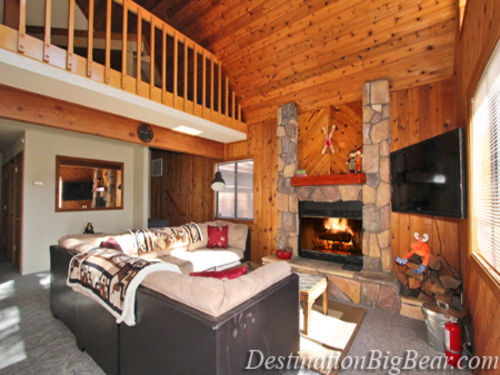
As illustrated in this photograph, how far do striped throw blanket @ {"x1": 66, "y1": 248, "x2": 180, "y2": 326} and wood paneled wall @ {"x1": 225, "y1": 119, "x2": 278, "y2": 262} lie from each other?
10.1 ft

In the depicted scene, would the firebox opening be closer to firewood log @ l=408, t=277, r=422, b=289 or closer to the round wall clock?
firewood log @ l=408, t=277, r=422, b=289

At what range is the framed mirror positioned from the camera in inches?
186

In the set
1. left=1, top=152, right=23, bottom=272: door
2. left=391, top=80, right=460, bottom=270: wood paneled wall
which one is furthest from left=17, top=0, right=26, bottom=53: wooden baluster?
left=391, top=80, right=460, bottom=270: wood paneled wall

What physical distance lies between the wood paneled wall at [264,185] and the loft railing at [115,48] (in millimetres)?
448

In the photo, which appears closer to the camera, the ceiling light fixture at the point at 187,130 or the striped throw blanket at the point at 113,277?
the striped throw blanket at the point at 113,277

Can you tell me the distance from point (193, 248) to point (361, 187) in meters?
2.87

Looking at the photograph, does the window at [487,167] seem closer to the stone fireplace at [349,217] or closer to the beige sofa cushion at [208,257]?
the stone fireplace at [349,217]

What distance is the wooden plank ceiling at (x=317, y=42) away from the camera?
2.79 meters

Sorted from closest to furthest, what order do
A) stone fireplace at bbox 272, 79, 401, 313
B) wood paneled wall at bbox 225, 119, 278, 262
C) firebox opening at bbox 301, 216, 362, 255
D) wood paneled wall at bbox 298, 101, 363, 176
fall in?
stone fireplace at bbox 272, 79, 401, 313
firebox opening at bbox 301, 216, 362, 255
wood paneled wall at bbox 298, 101, 363, 176
wood paneled wall at bbox 225, 119, 278, 262

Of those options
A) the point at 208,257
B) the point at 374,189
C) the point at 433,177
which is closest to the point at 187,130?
the point at 208,257

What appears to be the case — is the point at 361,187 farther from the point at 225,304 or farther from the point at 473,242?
the point at 225,304

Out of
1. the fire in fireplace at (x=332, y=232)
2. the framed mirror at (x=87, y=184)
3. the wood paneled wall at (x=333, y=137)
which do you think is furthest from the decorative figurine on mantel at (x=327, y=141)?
the framed mirror at (x=87, y=184)

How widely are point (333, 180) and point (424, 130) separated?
130 cm

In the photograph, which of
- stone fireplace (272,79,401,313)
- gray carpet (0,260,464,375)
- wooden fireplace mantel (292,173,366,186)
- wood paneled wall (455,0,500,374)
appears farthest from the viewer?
wooden fireplace mantel (292,173,366,186)
